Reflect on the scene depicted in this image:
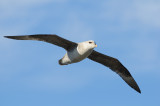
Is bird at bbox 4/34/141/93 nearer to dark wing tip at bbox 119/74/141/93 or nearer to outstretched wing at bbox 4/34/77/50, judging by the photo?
outstretched wing at bbox 4/34/77/50

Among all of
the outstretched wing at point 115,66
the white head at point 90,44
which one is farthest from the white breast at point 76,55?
the outstretched wing at point 115,66

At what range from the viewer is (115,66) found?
20750 millimetres

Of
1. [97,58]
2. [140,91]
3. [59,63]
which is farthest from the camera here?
[140,91]

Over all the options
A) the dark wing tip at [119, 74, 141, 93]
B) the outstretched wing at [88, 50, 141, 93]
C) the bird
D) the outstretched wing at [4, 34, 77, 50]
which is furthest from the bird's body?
the dark wing tip at [119, 74, 141, 93]

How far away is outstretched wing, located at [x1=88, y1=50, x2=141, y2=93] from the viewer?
20.1 meters

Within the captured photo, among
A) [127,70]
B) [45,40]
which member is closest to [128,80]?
[127,70]

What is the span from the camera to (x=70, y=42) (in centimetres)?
1795

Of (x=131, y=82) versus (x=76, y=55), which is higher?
(x=131, y=82)

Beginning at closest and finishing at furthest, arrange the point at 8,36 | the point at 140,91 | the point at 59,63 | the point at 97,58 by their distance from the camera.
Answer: the point at 8,36 < the point at 59,63 < the point at 97,58 < the point at 140,91

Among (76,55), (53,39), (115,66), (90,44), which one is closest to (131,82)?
(115,66)

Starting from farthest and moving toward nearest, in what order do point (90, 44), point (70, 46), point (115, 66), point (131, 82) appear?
point (131, 82), point (115, 66), point (70, 46), point (90, 44)

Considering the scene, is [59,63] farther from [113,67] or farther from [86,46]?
[113,67]

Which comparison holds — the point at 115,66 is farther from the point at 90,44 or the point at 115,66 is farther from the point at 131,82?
the point at 90,44

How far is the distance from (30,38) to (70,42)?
6.11ft
